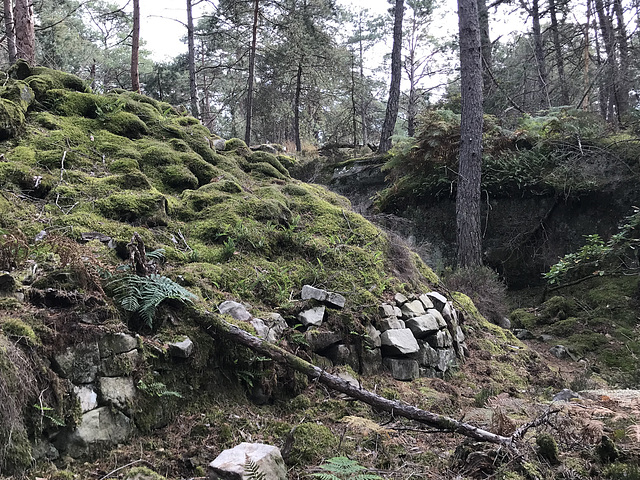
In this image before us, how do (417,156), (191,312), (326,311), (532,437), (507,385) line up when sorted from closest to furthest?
(532,437), (191,312), (326,311), (507,385), (417,156)

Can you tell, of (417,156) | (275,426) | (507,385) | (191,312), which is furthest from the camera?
(417,156)

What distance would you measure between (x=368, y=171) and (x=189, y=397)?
10636 mm

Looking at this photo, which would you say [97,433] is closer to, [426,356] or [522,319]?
[426,356]

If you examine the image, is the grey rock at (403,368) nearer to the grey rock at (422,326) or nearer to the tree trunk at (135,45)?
the grey rock at (422,326)

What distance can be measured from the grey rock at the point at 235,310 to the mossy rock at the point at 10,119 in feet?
13.4

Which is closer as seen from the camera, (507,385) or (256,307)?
(256,307)

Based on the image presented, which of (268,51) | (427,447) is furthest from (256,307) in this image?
(268,51)

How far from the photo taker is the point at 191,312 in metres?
3.45

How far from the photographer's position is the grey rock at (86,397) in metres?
2.60

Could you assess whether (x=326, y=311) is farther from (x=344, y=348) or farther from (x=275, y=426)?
(x=275, y=426)

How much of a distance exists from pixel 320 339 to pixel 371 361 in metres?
0.67

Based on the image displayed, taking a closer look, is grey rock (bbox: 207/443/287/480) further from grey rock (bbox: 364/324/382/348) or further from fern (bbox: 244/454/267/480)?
grey rock (bbox: 364/324/382/348)

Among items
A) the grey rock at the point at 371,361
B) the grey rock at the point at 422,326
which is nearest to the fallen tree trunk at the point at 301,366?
the grey rock at the point at 371,361

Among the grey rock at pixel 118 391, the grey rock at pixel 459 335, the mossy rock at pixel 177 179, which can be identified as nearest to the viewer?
the grey rock at pixel 118 391
